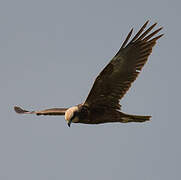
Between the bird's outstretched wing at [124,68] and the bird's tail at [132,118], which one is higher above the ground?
the bird's outstretched wing at [124,68]

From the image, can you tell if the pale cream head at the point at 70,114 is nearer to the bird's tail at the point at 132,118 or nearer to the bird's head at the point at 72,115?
the bird's head at the point at 72,115

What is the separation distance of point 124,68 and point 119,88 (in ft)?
1.52

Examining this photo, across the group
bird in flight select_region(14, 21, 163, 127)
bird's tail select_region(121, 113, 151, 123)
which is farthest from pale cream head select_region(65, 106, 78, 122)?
bird's tail select_region(121, 113, 151, 123)

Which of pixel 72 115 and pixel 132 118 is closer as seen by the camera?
pixel 72 115

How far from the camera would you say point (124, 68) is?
536 inches

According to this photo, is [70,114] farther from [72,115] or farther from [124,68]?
[124,68]

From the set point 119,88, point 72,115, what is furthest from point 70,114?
point 119,88

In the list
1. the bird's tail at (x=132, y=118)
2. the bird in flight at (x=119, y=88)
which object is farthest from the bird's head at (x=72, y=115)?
the bird's tail at (x=132, y=118)

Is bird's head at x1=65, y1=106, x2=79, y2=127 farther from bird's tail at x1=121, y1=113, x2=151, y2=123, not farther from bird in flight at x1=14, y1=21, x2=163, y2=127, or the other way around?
bird's tail at x1=121, y1=113, x2=151, y2=123

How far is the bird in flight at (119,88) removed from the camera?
13.5 meters

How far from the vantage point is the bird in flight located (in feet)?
44.4

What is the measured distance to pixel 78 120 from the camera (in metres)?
13.7

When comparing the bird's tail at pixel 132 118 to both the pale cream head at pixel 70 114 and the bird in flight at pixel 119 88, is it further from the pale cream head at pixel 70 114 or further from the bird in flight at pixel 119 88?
the pale cream head at pixel 70 114

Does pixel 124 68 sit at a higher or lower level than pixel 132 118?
higher
